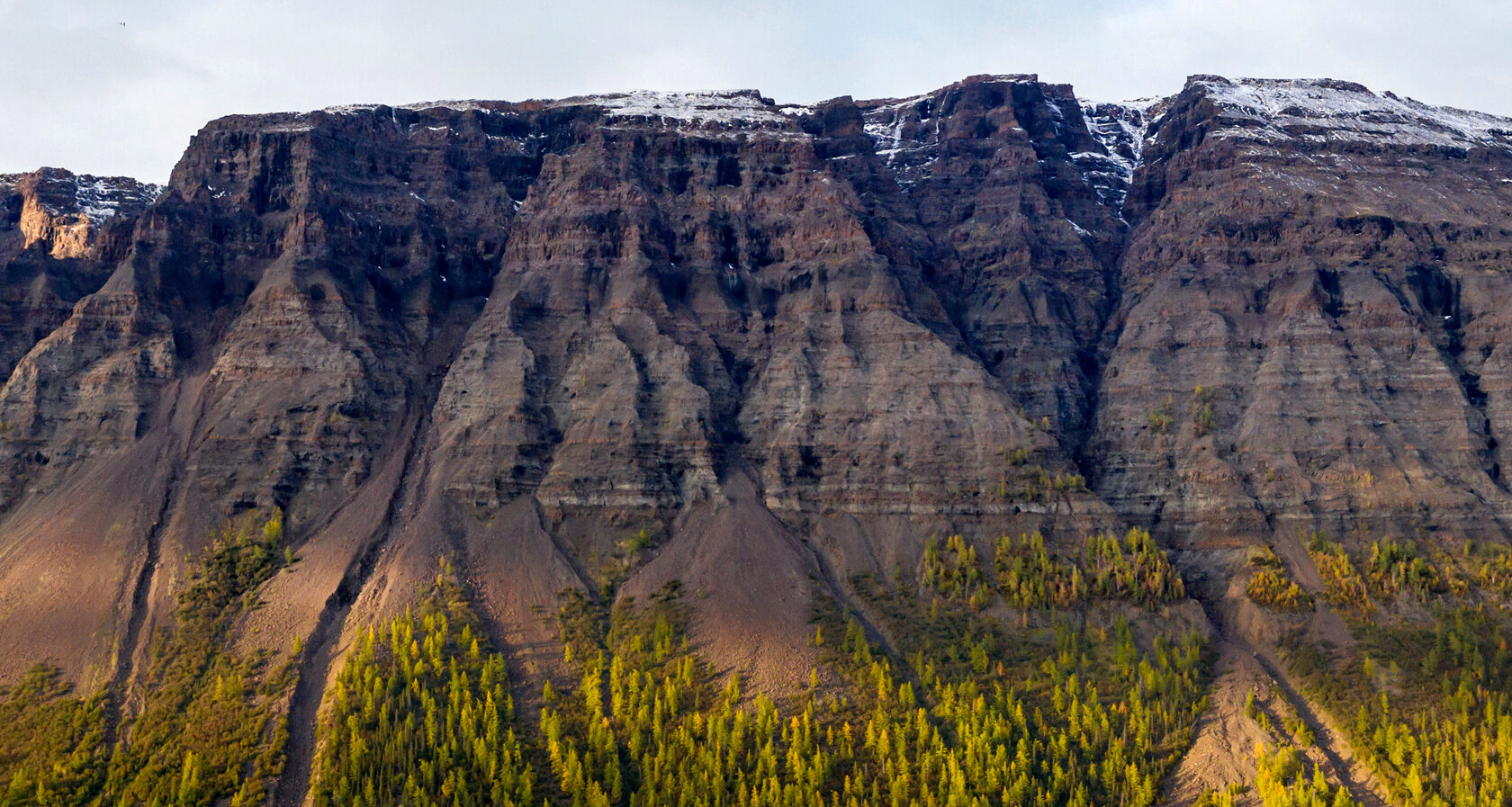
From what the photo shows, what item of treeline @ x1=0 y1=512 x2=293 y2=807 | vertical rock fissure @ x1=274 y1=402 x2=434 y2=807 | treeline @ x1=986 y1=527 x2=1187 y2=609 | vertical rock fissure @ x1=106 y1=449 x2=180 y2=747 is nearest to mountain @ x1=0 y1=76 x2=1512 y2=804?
vertical rock fissure @ x1=274 y1=402 x2=434 y2=807

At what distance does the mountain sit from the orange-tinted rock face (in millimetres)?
550

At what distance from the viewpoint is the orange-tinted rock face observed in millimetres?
145500

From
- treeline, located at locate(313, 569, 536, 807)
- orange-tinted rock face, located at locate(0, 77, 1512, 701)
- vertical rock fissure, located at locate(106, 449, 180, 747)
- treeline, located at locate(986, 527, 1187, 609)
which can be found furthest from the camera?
orange-tinted rock face, located at locate(0, 77, 1512, 701)

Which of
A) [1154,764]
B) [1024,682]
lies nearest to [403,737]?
[1024,682]

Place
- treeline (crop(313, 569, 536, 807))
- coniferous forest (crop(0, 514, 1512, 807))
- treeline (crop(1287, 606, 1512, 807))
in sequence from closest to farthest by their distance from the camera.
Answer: treeline (crop(313, 569, 536, 807)) < coniferous forest (crop(0, 514, 1512, 807)) < treeline (crop(1287, 606, 1512, 807))

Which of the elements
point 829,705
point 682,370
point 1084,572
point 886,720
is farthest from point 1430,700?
point 682,370

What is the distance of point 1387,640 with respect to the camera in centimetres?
12925

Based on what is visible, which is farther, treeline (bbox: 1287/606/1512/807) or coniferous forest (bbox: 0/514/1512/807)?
treeline (bbox: 1287/606/1512/807)

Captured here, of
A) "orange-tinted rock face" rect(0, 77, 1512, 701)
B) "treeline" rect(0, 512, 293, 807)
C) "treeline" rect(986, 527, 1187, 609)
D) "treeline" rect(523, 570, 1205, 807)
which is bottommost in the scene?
"treeline" rect(0, 512, 293, 807)

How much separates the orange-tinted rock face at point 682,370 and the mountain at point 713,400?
1.80ft

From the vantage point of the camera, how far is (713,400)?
164 metres

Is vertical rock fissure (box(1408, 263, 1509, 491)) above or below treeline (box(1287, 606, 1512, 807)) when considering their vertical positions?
above

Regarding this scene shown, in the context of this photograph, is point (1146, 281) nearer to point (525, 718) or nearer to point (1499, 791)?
point (1499, 791)

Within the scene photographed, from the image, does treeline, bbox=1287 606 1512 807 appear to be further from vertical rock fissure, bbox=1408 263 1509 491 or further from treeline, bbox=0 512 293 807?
treeline, bbox=0 512 293 807
